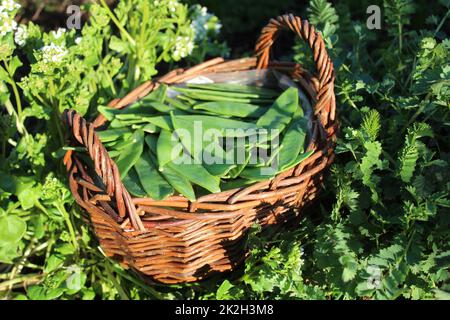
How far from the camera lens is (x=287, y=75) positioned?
6.39ft

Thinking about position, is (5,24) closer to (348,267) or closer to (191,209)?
(191,209)

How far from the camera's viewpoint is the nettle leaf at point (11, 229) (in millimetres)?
1641

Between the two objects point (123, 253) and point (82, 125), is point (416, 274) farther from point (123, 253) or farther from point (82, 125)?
point (82, 125)

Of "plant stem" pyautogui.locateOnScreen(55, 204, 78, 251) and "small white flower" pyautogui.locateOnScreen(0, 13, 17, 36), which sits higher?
"small white flower" pyautogui.locateOnScreen(0, 13, 17, 36)

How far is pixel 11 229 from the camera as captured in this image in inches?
65.3

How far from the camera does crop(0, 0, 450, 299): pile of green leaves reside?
4.63 ft

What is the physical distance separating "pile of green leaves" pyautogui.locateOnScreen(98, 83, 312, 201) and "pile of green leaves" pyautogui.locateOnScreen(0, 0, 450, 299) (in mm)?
154

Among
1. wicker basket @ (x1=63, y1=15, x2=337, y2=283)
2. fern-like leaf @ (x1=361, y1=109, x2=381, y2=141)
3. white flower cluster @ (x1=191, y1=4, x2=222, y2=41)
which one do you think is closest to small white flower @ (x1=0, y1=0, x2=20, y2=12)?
wicker basket @ (x1=63, y1=15, x2=337, y2=283)

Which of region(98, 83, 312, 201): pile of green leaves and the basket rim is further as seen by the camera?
region(98, 83, 312, 201): pile of green leaves

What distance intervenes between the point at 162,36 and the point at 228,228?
827mm

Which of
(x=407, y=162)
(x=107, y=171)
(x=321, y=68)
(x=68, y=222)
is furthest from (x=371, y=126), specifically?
(x=68, y=222)

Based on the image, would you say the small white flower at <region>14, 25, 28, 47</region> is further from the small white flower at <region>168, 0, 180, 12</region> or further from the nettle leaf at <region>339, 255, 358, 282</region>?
the nettle leaf at <region>339, 255, 358, 282</region>

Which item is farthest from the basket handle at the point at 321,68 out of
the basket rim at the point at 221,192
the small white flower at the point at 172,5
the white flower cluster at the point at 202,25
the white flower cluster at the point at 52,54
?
the white flower cluster at the point at 52,54

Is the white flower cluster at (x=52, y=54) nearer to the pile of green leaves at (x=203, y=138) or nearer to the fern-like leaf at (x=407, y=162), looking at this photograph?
the pile of green leaves at (x=203, y=138)
